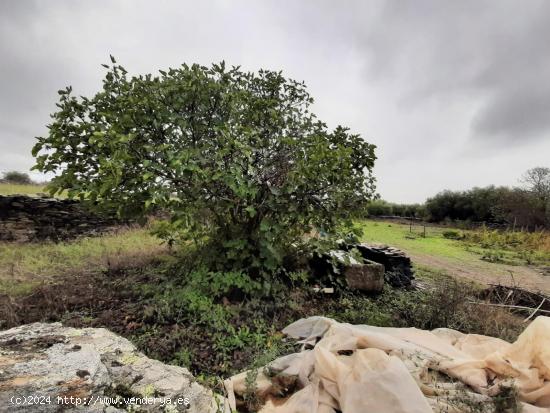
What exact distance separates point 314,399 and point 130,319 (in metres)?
2.40

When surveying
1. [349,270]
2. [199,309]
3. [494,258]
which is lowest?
[494,258]

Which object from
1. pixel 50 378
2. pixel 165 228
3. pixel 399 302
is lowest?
pixel 399 302

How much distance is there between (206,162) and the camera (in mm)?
3918

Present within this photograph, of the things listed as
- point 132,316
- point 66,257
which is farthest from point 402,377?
point 66,257

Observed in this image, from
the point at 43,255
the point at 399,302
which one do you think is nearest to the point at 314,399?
the point at 399,302

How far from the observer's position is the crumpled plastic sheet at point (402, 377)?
1.97m

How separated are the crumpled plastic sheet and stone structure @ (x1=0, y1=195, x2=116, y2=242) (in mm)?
→ 6993

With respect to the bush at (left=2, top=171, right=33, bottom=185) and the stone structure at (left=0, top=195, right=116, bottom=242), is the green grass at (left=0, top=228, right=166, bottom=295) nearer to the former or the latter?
the stone structure at (left=0, top=195, right=116, bottom=242)

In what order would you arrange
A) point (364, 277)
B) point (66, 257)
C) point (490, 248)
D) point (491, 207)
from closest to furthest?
point (364, 277), point (66, 257), point (490, 248), point (491, 207)

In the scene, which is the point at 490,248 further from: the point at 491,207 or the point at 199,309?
the point at 199,309

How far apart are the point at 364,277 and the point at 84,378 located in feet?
13.3

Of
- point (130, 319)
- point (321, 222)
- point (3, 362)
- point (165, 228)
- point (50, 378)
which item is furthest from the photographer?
point (165, 228)

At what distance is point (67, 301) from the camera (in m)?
3.95

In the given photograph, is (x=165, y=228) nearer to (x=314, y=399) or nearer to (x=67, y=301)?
(x=67, y=301)
